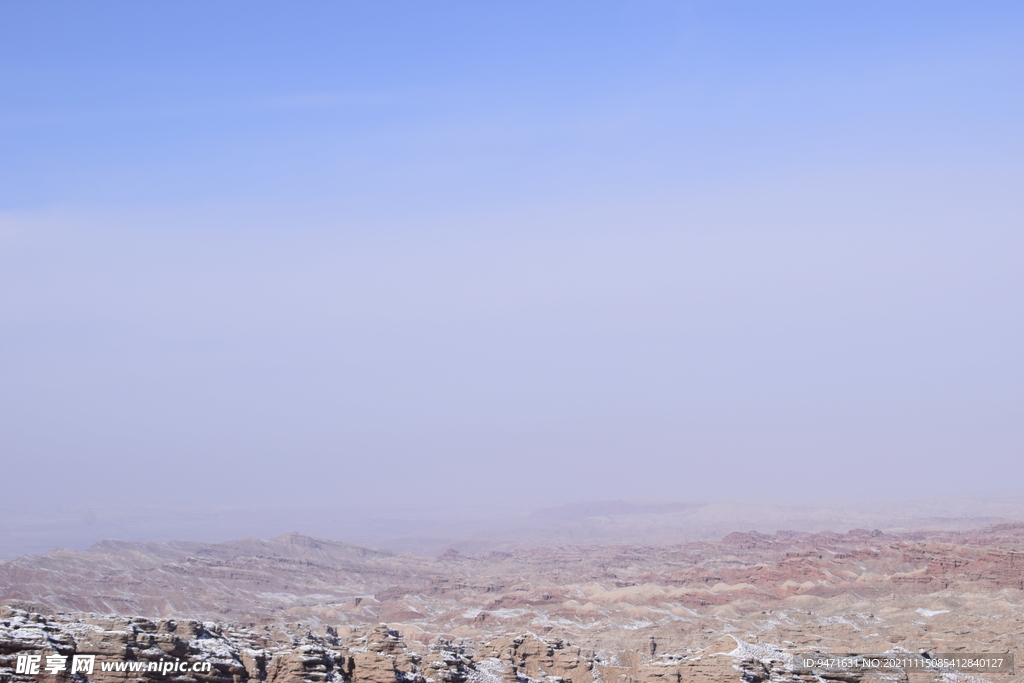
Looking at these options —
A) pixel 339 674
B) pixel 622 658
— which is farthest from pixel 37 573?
pixel 339 674

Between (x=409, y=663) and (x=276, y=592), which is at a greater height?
(x=409, y=663)

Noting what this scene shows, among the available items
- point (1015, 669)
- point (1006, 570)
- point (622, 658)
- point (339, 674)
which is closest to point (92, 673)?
point (339, 674)

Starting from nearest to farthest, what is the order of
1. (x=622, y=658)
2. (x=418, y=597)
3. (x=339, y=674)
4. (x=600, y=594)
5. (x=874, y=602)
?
(x=339, y=674) → (x=622, y=658) → (x=874, y=602) → (x=600, y=594) → (x=418, y=597)

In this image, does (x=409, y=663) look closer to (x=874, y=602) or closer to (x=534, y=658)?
(x=534, y=658)

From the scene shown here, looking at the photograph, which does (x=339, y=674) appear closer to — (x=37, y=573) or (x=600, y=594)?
(x=600, y=594)

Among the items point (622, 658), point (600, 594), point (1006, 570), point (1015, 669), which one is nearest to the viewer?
point (1015, 669)

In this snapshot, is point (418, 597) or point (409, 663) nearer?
point (409, 663)
